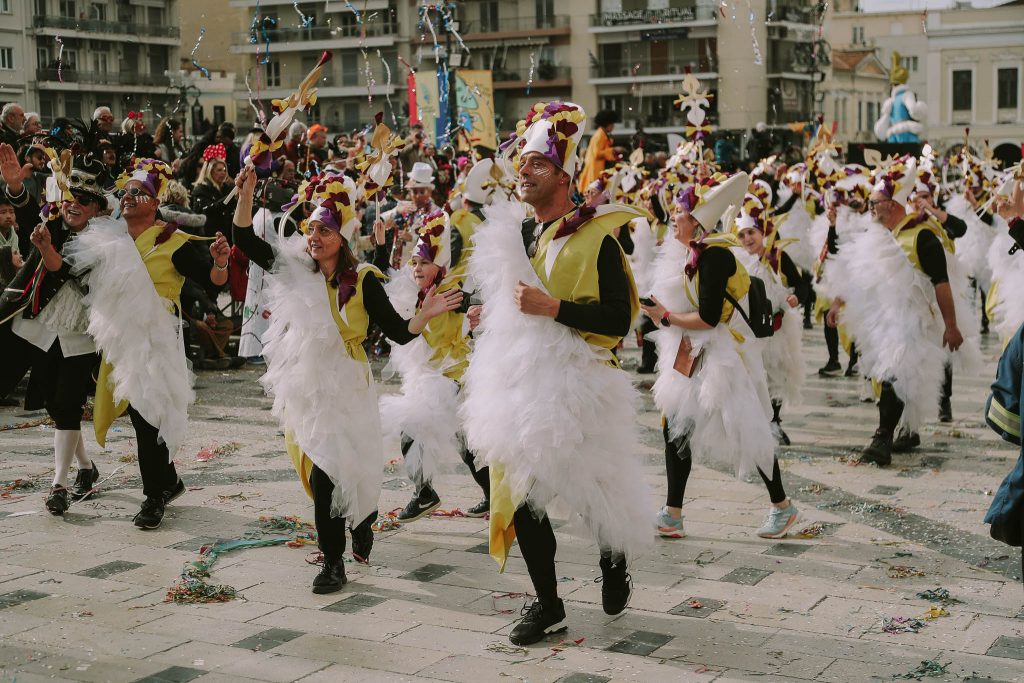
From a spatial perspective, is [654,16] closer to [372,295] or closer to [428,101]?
[428,101]

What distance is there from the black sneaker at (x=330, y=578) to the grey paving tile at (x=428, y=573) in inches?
13.6

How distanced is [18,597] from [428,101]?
14.0 meters

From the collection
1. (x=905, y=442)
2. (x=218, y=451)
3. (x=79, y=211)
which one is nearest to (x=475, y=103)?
(x=218, y=451)

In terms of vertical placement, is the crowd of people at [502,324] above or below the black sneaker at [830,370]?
above

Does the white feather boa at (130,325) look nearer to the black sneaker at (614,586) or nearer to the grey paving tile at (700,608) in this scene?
the black sneaker at (614,586)

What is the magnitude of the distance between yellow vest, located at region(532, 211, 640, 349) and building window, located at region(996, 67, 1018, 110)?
70505 mm

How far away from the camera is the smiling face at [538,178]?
17.3 feet

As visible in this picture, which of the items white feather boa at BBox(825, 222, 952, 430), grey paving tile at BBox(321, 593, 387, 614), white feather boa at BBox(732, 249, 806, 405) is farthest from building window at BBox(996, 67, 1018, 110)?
grey paving tile at BBox(321, 593, 387, 614)

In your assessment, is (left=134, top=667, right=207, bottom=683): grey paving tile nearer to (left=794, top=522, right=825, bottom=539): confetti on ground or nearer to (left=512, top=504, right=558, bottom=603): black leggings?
(left=512, top=504, right=558, bottom=603): black leggings

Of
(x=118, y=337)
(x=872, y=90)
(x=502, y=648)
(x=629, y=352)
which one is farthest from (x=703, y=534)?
(x=872, y=90)

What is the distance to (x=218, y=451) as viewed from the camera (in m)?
9.40

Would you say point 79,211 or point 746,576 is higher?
point 79,211

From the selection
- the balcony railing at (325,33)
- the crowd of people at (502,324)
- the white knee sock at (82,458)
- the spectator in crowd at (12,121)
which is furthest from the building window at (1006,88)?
the white knee sock at (82,458)

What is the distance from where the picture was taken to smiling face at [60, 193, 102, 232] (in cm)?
752
